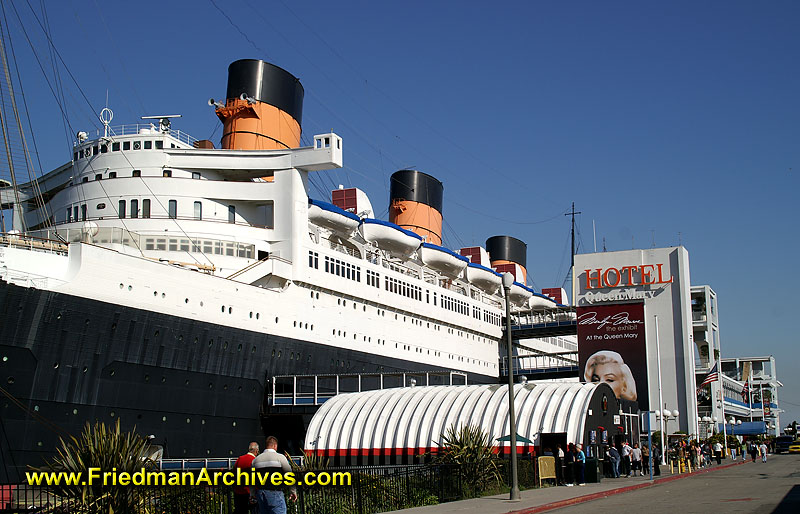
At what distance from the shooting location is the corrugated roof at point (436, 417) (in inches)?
1106

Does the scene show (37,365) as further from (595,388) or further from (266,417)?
(595,388)

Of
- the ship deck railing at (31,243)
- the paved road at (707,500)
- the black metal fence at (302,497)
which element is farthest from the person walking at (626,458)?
the ship deck railing at (31,243)

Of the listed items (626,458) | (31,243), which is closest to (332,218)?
(31,243)

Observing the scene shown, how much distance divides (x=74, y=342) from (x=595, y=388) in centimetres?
1850

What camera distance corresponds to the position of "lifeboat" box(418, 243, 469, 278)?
51750mm

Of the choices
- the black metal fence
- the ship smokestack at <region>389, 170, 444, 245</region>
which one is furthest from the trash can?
the ship smokestack at <region>389, 170, 444, 245</region>

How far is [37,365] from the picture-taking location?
2353 centimetres

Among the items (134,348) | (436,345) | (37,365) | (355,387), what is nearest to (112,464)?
(37,365)

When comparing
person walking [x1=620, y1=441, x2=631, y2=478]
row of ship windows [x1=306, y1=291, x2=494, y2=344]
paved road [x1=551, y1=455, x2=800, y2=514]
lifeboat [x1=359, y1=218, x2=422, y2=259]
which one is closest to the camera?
paved road [x1=551, y1=455, x2=800, y2=514]

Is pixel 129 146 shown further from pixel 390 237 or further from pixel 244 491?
pixel 244 491

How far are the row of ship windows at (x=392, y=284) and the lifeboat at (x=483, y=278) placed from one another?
2635 millimetres

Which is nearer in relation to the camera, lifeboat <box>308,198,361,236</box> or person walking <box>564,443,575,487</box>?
person walking <box>564,443,575,487</box>

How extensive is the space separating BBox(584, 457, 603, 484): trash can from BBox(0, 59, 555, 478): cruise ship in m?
13.8

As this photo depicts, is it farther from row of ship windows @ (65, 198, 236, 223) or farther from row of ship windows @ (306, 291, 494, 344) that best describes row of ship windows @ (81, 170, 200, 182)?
row of ship windows @ (306, 291, 494, 344)
